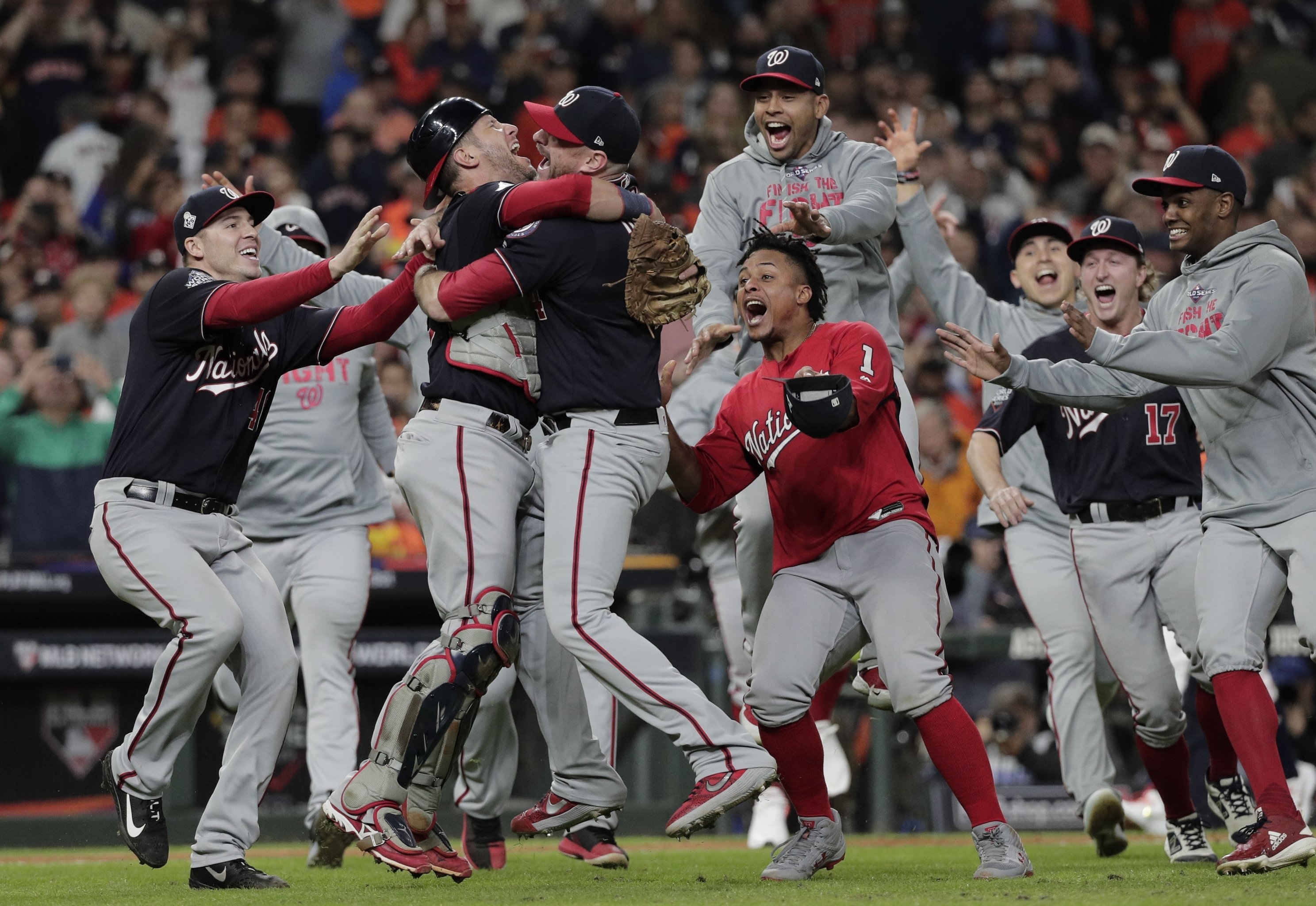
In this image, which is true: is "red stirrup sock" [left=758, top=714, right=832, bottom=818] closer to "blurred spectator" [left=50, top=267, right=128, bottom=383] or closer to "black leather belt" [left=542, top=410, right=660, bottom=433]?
"black leather belt" [left=542, top=410, right=660, bottom=433]

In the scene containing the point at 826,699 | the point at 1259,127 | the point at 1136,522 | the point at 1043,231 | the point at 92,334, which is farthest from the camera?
the point at 1259,127

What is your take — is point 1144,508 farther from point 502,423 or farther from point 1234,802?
point 502,423

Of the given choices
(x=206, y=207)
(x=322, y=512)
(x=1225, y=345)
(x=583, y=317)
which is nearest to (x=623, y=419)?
(x=583, y=317)

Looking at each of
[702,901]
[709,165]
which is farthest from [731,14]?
[702,901]

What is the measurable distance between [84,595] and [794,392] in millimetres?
5237

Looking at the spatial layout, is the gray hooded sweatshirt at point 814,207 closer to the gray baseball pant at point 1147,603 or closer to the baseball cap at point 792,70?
the baseball cap at point 792,70

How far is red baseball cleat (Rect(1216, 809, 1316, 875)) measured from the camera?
524cm

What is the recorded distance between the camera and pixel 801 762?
5695mm

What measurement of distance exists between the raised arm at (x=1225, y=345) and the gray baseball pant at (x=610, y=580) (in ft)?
5.03

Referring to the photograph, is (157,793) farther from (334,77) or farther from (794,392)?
(334,77)

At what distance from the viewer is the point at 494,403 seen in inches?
217

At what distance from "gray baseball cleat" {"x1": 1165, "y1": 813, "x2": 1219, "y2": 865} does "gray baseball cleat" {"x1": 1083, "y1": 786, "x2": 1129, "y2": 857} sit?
208mm

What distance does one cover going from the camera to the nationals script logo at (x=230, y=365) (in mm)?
5773

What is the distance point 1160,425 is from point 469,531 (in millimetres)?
3055
